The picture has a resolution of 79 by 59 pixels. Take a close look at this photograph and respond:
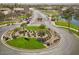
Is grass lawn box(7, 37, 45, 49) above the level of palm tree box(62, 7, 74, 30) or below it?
below

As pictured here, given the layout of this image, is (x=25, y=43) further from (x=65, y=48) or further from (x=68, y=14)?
(x=68, y=14)

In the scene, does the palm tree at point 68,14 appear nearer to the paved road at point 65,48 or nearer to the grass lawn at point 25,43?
the paved road at point 65,48

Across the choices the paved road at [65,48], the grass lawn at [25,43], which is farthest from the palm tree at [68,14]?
the grass lawn at [25,43]

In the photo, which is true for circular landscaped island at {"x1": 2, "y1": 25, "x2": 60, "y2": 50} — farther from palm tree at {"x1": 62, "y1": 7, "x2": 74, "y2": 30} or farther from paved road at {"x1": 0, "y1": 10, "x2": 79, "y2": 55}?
palm tree at {"x1": 62, "y1": 7, "x2": 74, "y2": 30}

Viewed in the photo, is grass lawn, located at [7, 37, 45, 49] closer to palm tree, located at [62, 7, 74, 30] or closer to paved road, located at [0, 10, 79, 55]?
paved road, located at [0, 10, 79, 55]

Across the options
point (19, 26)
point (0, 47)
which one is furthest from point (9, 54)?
point (19, 26)

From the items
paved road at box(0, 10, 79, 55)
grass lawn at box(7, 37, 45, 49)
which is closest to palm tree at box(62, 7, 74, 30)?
paved road at box(0, 10, 79, 55)

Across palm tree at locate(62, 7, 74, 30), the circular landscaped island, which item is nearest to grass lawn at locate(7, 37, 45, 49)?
the circular landscaped island
